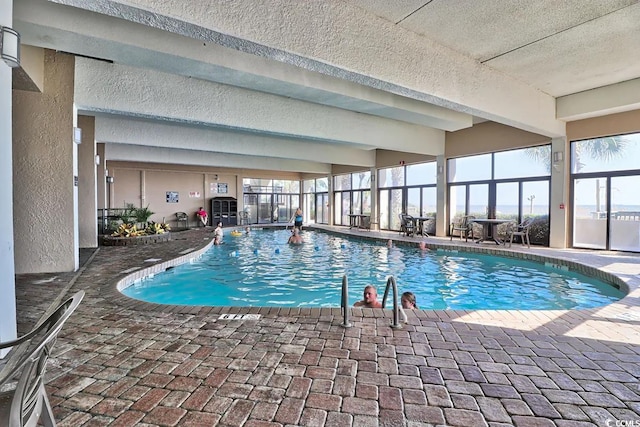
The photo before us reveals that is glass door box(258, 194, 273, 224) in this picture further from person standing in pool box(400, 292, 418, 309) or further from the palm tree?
person standing in pool box(400, 292, 418, 309)

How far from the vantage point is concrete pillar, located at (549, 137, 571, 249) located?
26.0 ft

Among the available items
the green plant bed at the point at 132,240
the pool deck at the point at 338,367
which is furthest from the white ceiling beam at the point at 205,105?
the green plant bed at the point at 132,240

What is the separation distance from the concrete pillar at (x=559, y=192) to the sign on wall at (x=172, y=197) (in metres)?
15.9

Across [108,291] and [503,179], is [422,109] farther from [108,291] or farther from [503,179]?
[108,291]

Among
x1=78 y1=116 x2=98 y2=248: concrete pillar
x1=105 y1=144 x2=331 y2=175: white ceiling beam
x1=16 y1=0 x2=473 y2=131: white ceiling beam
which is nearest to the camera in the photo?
x1=16 y1=0 x2=473 y2=131: white ceiling beam

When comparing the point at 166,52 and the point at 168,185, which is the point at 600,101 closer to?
the point at 166,52

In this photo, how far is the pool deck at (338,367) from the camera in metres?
1.67

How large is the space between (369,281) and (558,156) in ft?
19.3

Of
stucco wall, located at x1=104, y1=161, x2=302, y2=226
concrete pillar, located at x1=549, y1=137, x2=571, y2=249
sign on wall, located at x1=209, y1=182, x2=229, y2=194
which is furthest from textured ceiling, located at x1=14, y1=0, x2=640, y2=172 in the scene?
sign on wall, located at x1=209, y1=182, x2=229, y2=194

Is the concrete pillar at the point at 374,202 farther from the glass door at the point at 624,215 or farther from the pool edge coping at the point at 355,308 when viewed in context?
the glass door at the point at 624,215

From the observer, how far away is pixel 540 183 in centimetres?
877

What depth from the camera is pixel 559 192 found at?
805 centimetres

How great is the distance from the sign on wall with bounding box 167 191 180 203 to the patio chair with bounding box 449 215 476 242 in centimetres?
1338

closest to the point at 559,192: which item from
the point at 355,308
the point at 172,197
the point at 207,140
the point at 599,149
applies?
the point at 599,149
